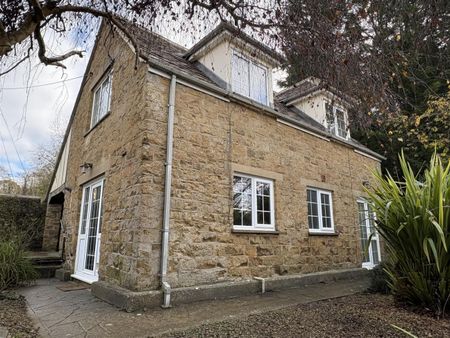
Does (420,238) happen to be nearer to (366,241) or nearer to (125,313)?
(125,313)

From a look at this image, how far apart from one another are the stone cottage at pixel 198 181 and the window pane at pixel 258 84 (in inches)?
1.4

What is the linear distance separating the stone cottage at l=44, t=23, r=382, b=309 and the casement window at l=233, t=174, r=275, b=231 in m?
0.03

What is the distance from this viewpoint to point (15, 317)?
4320 mm

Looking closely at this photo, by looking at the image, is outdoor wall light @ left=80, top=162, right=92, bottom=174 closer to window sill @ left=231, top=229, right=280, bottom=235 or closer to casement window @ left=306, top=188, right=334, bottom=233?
window sill @ left=231, top=229, right=280, bottom=235

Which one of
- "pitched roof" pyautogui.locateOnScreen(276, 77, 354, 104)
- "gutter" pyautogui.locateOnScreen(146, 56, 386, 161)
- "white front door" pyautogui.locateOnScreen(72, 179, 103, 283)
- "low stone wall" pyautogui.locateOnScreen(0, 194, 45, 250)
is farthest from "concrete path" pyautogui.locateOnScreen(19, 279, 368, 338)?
"low stone wall" pyautogui.locateOnScreen(0, 194, 45, 250)

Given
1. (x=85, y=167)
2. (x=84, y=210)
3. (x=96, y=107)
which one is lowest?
(x=84, y=210)

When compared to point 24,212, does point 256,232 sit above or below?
below

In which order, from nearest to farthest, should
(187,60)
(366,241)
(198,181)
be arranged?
(198,181) < (187,60) < (366,241)

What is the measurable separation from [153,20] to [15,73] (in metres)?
2.09

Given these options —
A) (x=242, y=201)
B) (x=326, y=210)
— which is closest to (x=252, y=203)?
(x=242, y=201)

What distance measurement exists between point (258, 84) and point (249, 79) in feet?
A: 1.07

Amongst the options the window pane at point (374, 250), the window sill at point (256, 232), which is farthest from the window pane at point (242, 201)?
the window pane at point (374, 250)

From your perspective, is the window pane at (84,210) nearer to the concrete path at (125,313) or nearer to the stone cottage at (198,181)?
the stone cottage at (198,181)

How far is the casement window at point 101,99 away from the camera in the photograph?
8.37 m
